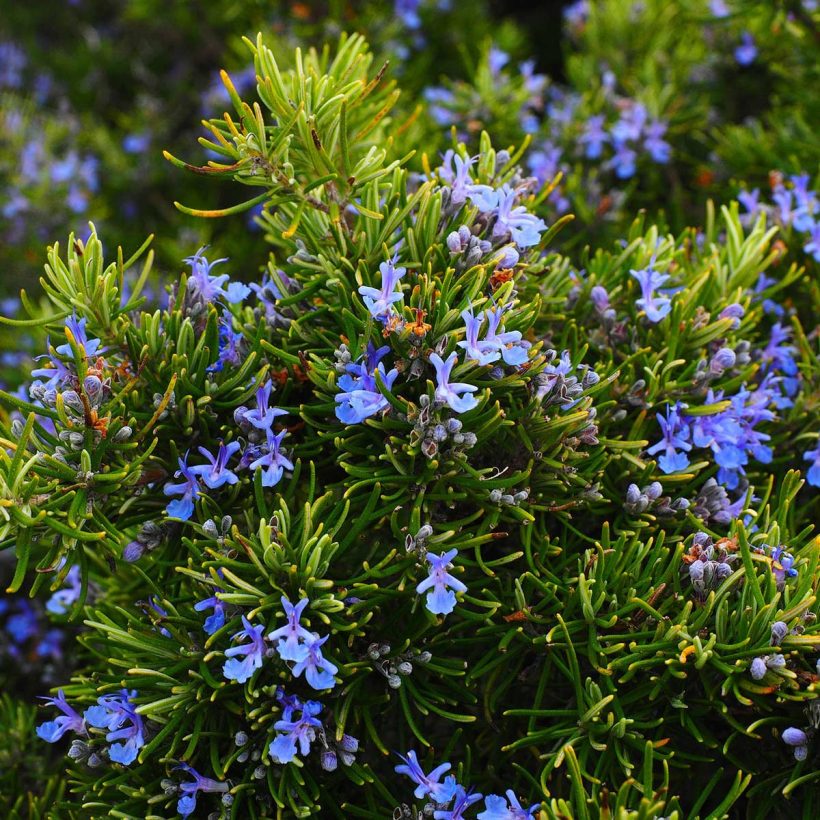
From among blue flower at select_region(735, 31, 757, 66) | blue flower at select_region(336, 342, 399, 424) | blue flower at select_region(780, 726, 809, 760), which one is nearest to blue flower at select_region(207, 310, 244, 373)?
blue flower at select_region(336, 342, 399, 424)

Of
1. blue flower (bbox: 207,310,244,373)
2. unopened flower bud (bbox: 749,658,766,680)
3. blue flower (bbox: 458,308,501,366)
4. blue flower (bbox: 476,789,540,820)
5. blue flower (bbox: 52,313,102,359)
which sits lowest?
blue flower (bbox: 476,789,540,820)

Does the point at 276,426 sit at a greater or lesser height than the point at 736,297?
lesser

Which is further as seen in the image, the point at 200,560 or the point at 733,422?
the point at 733,422

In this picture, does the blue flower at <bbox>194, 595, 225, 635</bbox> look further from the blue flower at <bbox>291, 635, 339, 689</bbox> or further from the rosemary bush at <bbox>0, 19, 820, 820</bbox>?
the blue flower at <bbox>291, 635, 339, 689</bbox>

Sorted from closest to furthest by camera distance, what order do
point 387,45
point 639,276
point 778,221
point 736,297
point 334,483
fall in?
1. point 334,483
2. point 639,276
3. point 736,297
4. point 778,221
5. point 387,45

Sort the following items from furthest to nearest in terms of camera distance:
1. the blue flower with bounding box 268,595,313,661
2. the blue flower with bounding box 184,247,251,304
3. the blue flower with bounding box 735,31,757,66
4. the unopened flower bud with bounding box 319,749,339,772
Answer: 1. the blue flower with bounding box 735,31,757,66
2. the blue flower with bounding box 184,247,251,304
3. the unopened flower bud with bounding box 319,749,339,772
4. the blue flower with bounding box 268,595,313,661

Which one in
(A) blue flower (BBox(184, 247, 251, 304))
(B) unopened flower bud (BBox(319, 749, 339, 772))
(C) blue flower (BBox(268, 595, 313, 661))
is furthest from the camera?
(A) blue flower (BBox(184, 247, 251, 304))

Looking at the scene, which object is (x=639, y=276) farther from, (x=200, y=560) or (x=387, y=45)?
(x=387, y=45)

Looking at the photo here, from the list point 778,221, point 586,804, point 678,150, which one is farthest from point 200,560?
point 678,150
